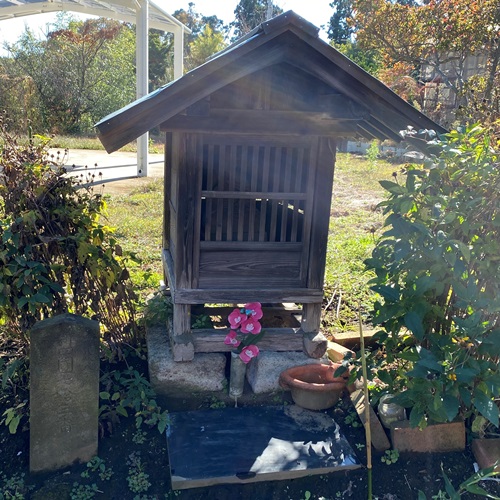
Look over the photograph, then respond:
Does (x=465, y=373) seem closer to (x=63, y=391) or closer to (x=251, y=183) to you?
(x=251, y=183)

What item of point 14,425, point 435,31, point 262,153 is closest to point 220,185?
point 262,153

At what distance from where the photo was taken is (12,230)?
10.8ft

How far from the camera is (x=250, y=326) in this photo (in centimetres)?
365

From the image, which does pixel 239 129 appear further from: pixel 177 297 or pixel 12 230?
pixel 12 230

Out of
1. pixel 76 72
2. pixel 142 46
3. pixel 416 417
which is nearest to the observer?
pixel 416 417

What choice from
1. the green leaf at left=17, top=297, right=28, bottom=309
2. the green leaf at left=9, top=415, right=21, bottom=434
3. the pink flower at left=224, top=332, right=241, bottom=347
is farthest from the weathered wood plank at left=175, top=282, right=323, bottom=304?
the green leaf at left=9, top=415, right=21, bottom=434

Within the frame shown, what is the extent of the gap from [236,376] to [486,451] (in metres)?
1.59

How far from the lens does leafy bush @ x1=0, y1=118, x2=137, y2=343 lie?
326 cm

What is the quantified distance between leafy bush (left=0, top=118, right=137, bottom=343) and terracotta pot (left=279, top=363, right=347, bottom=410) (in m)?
1.37

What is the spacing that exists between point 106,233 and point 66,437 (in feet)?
4.50

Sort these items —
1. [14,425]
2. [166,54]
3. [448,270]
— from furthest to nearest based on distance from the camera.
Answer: [166,54]
[14,425]
[448,270]

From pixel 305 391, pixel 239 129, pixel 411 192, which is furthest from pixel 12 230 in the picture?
pixel 411 192

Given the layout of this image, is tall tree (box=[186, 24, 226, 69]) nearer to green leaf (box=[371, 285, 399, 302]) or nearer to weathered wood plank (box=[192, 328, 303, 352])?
weathered wood plank (box=[192, 328, 303, 352])

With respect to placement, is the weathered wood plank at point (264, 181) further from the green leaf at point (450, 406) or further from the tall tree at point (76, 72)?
the tall tree at point (76, 72)
